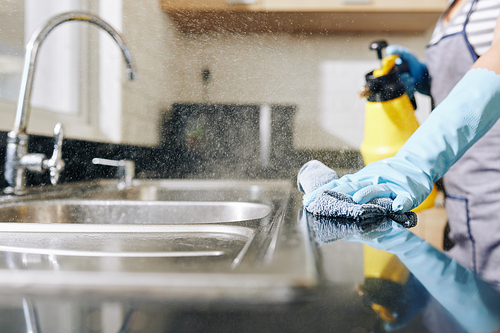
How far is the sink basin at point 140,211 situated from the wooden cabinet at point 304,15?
2.75 ft

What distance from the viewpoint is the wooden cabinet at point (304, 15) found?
50.8 inches

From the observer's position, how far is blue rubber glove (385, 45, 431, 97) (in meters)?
0.91

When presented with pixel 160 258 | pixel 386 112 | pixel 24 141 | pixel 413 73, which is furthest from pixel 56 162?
pixel 413 73

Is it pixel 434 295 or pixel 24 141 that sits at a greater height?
pixel 24 141

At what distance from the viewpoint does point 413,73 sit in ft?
3.21

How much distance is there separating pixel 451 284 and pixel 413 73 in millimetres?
899

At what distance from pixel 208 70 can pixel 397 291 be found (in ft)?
4.45

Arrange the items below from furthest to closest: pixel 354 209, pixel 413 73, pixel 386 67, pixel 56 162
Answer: pixel 413 73, pixel 386 67, pixel 56 162, pixel 354 209

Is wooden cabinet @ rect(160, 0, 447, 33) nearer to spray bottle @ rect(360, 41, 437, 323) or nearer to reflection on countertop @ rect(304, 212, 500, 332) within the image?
spray bottle @ rect(360, 41, 437, 323)

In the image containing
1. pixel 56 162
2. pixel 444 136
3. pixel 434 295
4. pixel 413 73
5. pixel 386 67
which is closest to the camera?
pixel 434 295

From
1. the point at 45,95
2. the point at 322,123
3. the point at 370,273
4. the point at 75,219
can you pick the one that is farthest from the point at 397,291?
the point at 322,123

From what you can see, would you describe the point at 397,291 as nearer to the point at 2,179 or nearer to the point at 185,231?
the point at 185,231

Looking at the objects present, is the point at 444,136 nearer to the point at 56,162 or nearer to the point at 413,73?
the point at 413,73

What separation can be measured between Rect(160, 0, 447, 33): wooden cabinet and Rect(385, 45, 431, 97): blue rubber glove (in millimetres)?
401
